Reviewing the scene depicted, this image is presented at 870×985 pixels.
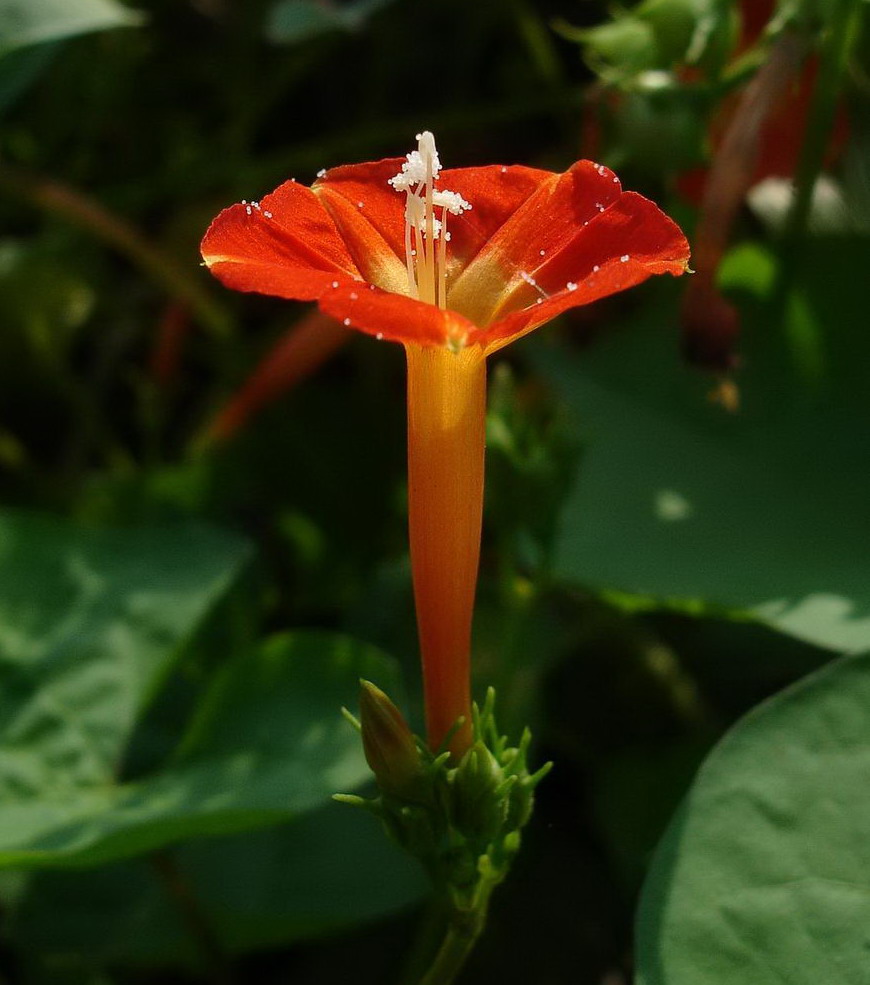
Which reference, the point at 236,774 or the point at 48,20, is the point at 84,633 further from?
the point at 48,20

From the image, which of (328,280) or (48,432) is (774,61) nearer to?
(328,280)

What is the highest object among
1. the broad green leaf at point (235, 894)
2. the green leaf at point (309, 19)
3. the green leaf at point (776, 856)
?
the green leaf at point (309, 19)

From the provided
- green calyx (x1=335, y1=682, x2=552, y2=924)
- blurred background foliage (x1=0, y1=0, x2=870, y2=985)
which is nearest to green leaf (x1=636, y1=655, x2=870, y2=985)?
blurred background foliage (x1=0, y1=0, x2=870, y2=985)

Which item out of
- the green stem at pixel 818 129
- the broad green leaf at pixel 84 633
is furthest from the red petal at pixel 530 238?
the broad green leaf at pixel 84 633

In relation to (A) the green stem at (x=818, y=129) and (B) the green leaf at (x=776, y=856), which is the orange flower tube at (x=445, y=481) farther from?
(A) the green stem at (x=818, y=129)

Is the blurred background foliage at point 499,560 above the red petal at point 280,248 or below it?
below

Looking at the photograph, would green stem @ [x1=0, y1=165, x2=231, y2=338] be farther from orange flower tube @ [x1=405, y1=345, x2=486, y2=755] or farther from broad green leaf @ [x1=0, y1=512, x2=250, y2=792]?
orange flower tube @ [x1=405, y1=345, x2=486, y2=755]
